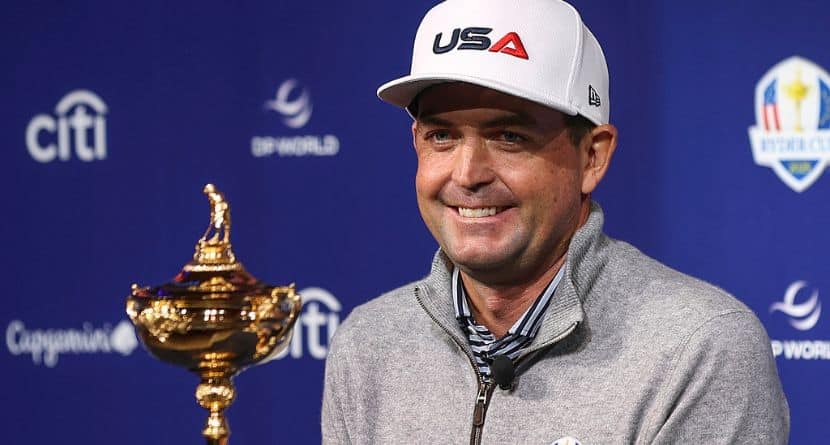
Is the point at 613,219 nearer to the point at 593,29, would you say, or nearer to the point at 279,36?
the point at 593,29

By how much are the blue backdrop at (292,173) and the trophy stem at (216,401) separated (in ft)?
4.29

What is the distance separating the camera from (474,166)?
1.71 m

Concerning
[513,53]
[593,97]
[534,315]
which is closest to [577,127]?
[593,97]

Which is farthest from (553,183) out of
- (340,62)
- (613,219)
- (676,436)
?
(340,62)

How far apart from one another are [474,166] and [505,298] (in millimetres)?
209

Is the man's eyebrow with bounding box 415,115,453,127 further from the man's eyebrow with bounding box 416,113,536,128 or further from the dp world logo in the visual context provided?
the dp world logo

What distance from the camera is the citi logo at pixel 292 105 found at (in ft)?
9.93

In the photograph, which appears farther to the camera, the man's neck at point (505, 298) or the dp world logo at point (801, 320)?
the dp world logo at point (801, 320)

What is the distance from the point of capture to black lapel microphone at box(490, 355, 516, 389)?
1.70 m

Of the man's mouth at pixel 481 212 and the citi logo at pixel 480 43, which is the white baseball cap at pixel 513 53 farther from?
the man's mouth at pixel 481 212

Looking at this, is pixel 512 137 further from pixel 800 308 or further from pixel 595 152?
pixel 800 308

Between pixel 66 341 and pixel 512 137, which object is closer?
pixel 512 137

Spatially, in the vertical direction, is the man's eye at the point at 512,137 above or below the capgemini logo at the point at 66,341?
above

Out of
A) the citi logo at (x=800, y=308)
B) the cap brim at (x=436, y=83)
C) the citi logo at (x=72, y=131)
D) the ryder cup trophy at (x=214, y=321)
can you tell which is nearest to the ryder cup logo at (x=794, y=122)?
the citi logo at (x=800, y=308)
